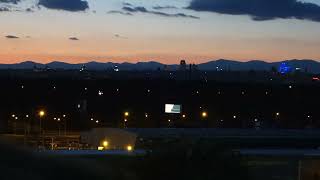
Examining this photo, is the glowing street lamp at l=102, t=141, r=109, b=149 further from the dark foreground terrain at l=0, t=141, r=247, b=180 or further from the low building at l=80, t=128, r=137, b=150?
the dark foreground terrain at l=0, t=141, r=247, b=180

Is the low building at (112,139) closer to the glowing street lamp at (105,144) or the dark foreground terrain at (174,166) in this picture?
the glowing street lamp at (105,144)

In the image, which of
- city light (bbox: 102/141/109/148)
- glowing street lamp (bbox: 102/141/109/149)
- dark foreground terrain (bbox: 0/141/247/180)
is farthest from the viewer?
city light (bbox: 102/141/109/148)

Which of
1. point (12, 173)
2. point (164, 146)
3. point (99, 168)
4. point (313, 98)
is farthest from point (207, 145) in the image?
point (313, 98)

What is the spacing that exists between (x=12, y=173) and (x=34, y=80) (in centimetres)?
8167

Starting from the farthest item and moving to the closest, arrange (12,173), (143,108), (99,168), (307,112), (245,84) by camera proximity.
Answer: (245,84) → (143,108) → (307,112) → (99,168) → (12,173)

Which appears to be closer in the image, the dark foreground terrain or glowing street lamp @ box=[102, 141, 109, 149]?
the dark foreground terrain

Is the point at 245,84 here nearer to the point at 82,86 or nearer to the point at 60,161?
the point at 82,86

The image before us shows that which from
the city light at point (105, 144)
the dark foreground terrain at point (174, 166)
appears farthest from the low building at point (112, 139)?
the dark foreground terrain at point (174, 166)

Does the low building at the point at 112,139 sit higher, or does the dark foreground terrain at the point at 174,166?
the dark foreground terrain at the point at 174,166

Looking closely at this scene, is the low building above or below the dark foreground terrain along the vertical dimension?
below

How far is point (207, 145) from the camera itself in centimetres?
784

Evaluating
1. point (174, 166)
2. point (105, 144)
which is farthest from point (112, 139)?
point (174, 166)

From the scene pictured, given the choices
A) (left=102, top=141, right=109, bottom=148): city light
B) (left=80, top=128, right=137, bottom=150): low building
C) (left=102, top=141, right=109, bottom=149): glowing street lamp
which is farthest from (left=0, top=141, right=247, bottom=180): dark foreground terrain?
(left=102, top=141, right=109, bottom=148): city light

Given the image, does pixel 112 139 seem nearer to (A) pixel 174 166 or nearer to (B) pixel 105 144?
(B) pixel 105 144
